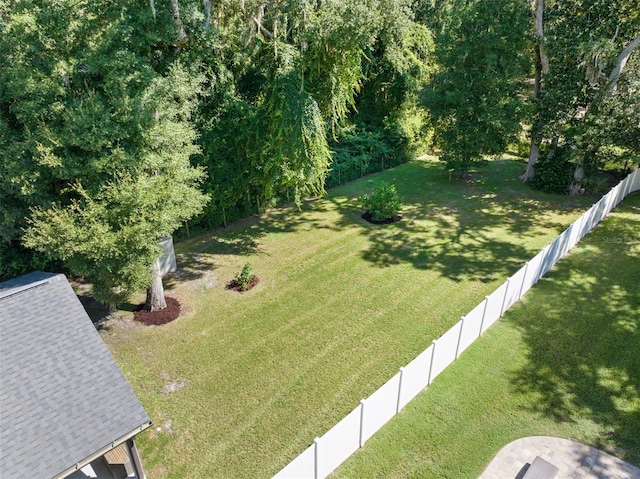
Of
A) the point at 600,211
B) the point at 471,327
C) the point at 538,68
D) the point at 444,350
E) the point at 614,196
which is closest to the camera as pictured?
the point at 444,350

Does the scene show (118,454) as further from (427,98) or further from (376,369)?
(427,98)

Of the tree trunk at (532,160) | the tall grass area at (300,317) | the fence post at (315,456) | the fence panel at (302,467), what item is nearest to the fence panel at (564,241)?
the tall grass area at (300,317)

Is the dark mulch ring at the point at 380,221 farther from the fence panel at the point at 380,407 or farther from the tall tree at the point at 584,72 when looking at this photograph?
the fence panel at the point at 380,407

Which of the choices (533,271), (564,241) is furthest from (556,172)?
(533,271)

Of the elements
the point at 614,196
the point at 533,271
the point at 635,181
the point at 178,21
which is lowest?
the point at 533,271

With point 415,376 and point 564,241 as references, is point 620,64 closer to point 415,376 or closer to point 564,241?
point 564,241

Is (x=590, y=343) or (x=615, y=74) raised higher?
(x=615, y=74)

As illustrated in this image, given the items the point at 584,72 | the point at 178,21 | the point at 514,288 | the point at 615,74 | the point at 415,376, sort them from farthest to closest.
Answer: the point at 584,72
the point at 615,74
the point at 514,288
the point at 178,21
the point at 415,376
